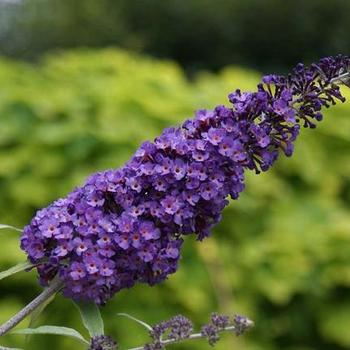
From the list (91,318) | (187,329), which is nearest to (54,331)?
(91,318)

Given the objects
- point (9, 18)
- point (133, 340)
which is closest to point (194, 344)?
point (133, 340)

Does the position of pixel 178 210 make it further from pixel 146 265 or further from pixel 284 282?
pixel 284 282

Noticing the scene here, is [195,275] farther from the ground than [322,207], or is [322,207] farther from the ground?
Result: [322,207]

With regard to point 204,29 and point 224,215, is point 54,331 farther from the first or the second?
point 204,29

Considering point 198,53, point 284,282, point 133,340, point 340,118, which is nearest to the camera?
point 133,340

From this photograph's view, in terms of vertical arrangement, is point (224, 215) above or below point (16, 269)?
above

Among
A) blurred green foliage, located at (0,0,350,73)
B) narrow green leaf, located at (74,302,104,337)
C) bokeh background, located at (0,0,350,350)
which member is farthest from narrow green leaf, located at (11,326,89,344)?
blurred green foliage, located at (0,0,350,73)

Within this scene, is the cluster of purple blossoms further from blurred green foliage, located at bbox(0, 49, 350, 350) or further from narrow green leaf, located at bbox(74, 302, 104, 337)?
blurred green foliage, located at bbox(0, 49, 350, 350)
